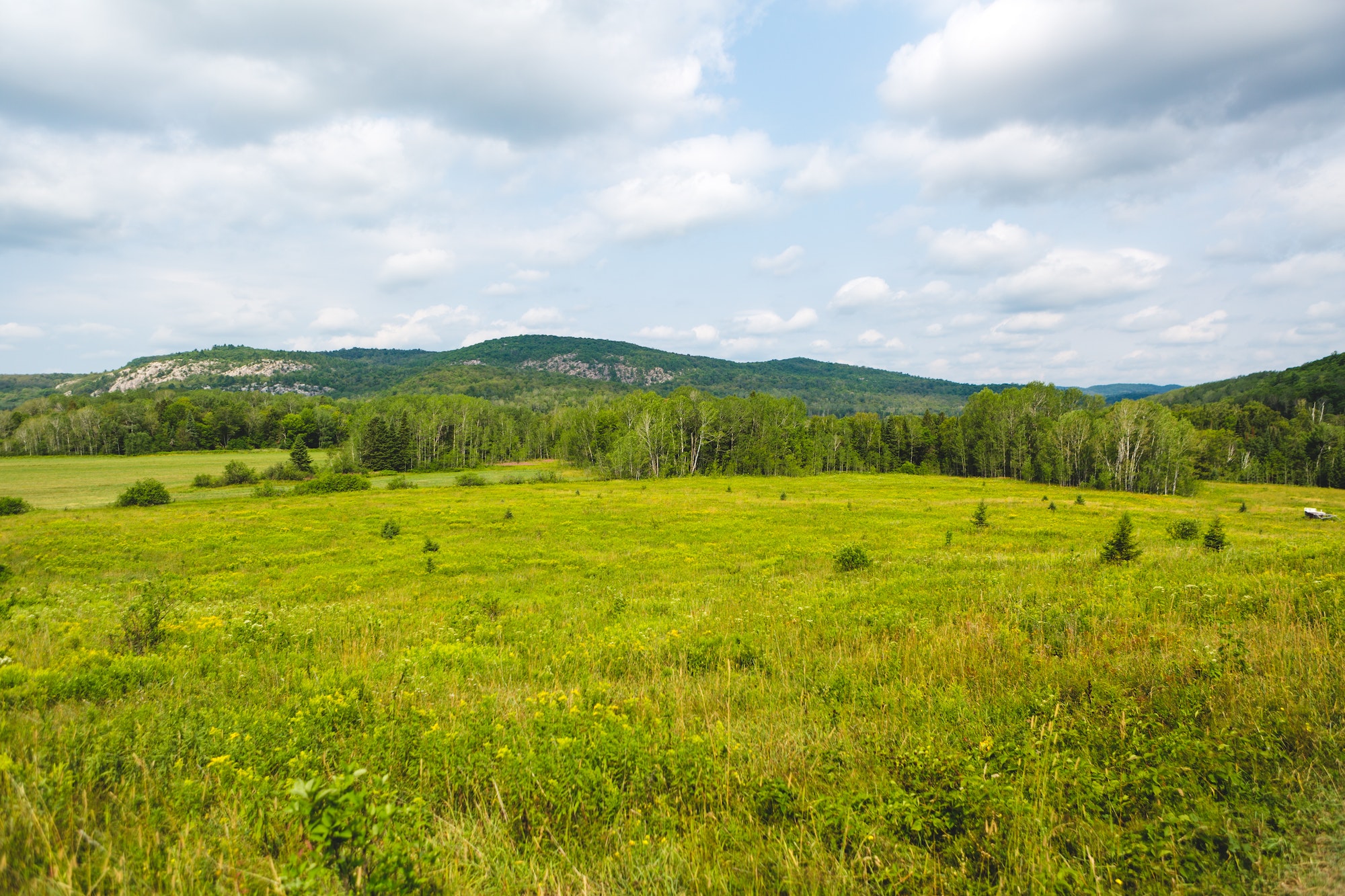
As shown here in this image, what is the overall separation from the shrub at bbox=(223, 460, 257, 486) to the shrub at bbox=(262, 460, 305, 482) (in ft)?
4.95

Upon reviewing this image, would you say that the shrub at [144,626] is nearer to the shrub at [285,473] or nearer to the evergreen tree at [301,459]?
the shrub at [285,473]

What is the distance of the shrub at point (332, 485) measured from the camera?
64062 mm

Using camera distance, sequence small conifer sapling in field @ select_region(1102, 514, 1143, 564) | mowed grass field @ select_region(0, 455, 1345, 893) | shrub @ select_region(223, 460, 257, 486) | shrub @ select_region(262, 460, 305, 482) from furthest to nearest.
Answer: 1. shrub @ select_region(262, 460, 305, 482)
2. shrub @ select_region(223, 460, 257, 486)
3. small conifer sapling in field @ select_region(1102, 514, 1143, 564)
4. mowed grass field @ select_region(0, 455, 1345, 893)

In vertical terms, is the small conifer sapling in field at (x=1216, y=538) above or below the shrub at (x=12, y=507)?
above

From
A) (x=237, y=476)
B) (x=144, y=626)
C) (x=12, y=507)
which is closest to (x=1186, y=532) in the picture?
(x=144, y=626)

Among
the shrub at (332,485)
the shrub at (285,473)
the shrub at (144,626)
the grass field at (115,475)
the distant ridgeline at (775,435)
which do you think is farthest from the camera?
the distant ridgeline at (775,435)

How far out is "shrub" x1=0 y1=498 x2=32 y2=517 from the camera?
145 ft

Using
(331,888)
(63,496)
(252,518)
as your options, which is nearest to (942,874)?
(331,888)

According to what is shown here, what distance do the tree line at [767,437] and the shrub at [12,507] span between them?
38819mm

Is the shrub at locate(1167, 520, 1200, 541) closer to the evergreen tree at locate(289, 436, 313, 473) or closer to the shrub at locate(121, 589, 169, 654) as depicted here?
the shrub at locate(121, 589, 169, 654)

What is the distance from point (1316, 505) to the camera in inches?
1973

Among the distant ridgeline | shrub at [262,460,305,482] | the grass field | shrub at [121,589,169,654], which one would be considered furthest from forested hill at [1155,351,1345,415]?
shrub at [262,460,305,482]

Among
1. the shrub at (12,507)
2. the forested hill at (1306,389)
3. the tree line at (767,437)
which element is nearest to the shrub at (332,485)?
the shrub at (12,507)

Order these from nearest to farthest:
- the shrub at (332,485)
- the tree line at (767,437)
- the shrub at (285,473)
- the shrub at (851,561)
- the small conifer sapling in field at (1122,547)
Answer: the small conifer sapling in field at (1122,547) → the shrub at (851,561) → the shrub at (332,485) → the shrub at (285,473) → the tree line at (767,437)
